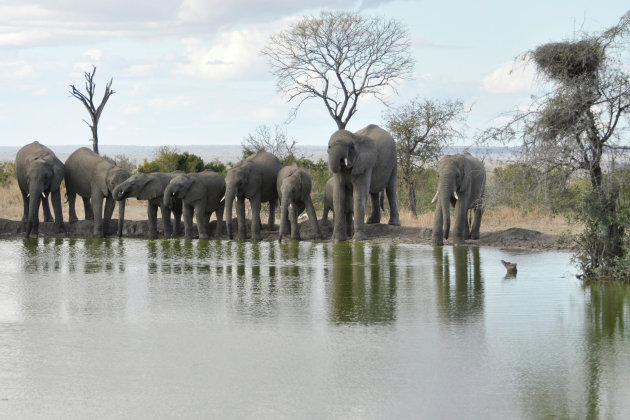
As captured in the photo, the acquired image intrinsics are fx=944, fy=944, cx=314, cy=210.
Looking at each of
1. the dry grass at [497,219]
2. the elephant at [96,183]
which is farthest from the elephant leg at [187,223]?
the dry grass at [497,219]

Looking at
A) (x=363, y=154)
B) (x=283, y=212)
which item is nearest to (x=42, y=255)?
(x=283, y=212)

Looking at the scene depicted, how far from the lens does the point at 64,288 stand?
1247cm

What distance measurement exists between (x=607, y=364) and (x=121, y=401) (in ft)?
13.1

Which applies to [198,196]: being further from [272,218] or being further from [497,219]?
[497,219]

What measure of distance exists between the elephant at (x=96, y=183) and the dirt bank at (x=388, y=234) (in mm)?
374

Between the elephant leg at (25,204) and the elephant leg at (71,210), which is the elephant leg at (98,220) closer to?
the elephant leg at (71,210)

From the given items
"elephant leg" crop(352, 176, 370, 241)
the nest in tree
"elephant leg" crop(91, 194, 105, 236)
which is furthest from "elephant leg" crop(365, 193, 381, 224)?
the nest in tree

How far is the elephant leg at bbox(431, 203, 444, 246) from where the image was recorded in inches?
706

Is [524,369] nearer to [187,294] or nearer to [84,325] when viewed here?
[84,325]

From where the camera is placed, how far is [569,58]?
1301 cm

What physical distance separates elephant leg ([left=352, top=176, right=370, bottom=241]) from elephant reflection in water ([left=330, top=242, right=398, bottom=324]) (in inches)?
46.9

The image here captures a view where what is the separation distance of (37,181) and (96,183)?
140 cm

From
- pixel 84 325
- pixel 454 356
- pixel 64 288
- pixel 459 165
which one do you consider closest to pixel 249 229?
pixel 459 165

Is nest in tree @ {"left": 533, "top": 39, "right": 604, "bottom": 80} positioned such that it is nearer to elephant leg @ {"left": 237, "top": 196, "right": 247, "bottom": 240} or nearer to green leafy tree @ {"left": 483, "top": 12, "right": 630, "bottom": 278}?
green leafy tree @ {"left": 483, "top": 12, "right": 630, "bottom": 278}
